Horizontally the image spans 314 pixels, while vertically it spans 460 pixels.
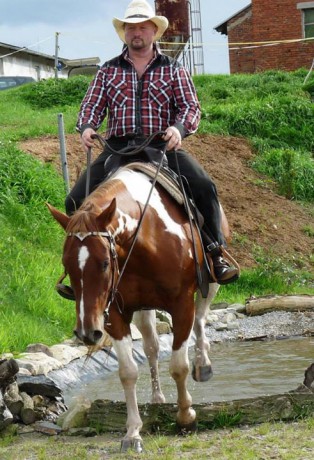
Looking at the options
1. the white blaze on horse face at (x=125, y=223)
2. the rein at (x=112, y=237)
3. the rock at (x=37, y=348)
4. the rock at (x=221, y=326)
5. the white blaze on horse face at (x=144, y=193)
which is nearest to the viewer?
the rein at (x=112, y=237)

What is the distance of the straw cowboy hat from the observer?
25.8 ft

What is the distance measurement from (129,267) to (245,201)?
13.5 meters

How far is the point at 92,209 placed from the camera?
6.56 metres

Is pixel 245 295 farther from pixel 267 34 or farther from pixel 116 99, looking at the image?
pixel 267 34

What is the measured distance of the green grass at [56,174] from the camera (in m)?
11.9

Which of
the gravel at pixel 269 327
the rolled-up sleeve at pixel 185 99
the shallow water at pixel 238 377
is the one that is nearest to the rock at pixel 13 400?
the shallow water at pixel 238 377

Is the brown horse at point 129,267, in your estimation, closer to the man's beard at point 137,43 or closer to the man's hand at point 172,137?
the man's hand at point 172,137

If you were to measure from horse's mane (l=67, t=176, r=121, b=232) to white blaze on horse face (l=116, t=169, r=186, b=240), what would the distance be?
7.3 inches

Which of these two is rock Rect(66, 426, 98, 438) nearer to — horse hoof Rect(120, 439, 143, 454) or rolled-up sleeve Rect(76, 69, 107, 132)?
horse hoof Rect(120, 439, 143, 454)

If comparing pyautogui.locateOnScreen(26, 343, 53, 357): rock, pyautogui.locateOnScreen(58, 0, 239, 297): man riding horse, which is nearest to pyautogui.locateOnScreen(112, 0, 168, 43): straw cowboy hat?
pyautogui.locateOnScreen(58, 0, 239, 297): man riding horse

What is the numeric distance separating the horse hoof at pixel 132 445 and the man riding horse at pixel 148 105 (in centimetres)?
167

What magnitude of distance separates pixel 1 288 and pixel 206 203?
451 centimetres

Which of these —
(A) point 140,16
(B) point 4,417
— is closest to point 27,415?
(B) point 4,417

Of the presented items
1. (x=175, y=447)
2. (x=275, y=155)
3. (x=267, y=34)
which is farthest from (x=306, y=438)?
(x=267, y=34)
